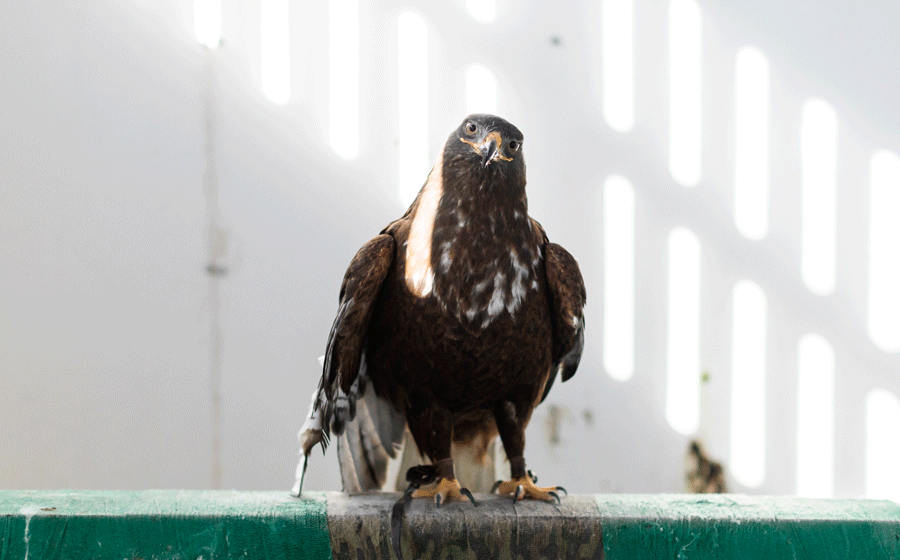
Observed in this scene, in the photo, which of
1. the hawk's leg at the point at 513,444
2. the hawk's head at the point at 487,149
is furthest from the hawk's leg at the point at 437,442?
the hawk's head at the point at 487,149

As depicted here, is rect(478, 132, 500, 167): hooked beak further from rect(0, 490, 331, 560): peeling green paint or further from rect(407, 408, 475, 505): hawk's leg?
rect(0, 490, 331, 560): peeling green paint

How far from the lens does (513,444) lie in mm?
1337

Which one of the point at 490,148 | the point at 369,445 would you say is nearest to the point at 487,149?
the point at 490,148

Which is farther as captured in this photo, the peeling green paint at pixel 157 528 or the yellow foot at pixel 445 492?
the yellow foot at pixel 445 492

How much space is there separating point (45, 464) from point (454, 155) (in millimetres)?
1992

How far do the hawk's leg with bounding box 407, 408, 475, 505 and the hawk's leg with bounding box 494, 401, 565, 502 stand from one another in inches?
4.0

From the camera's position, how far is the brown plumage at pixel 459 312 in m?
1.20

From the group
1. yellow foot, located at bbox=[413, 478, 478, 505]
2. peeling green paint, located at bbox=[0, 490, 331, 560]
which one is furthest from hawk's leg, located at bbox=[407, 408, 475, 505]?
peeling green paint, located at bbox=[0, 490, 331, 560]

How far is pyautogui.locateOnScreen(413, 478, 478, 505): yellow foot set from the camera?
1.22 meters

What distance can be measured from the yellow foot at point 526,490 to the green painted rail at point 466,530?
0.28ft

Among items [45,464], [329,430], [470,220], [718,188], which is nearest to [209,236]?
[45,464]

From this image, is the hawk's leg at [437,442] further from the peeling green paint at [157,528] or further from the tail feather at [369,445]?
the peeling green paint at [157,528]

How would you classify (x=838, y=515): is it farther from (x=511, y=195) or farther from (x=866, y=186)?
(x=866, y=186)

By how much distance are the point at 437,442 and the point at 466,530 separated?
8.2 inches
